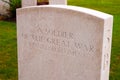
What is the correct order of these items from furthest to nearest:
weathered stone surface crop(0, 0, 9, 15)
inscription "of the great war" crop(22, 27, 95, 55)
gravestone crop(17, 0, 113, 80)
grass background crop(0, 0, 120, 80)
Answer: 1. weathered stone surface crop(0, 0, 9, 15)
2. grass background crop(0, 0, 120, 80)
3. inscription "of the great war" crop(22, 27, 95, 55)
4. gravestone crop(17, 0, 113, 80)

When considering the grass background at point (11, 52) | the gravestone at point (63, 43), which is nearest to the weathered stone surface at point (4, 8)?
the grass background at point (11, 52)

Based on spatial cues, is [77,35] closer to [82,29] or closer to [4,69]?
[82,29]

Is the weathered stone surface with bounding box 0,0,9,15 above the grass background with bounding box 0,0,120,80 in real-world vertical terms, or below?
above

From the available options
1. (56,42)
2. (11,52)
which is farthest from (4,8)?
(56,42)

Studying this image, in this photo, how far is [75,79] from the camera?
3508mm

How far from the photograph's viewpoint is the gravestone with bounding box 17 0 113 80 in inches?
127

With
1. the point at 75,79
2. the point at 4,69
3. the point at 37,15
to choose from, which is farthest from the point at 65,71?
the point at 4,69

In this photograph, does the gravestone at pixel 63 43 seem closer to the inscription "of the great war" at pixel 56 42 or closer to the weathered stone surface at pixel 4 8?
the inscription "of the great war" at pixel 56 42

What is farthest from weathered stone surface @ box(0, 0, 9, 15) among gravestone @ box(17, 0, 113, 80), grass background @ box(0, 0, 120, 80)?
gravestone @ box(17, 0, 113, 80)

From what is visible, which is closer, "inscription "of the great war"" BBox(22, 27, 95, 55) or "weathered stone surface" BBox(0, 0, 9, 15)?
"inscription "of the great war"" BBox(22, 27, 95, 55)

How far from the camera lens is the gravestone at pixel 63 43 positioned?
3.23 m

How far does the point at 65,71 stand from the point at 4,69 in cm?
176

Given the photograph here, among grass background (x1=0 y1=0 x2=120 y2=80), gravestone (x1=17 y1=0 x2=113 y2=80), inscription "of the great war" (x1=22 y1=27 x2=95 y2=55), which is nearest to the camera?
gravestone (x1=17 y1=0 x2=113 y2=80)

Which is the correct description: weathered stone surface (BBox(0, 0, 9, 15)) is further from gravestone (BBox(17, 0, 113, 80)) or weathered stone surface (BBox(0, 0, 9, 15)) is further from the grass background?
gravestone (BBox(17, 0, 113, 80))
